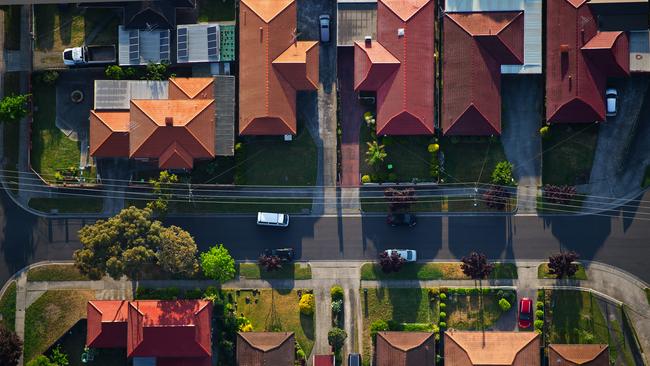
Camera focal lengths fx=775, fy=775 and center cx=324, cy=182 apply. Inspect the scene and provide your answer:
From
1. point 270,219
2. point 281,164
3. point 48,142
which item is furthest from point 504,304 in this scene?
point 48,142

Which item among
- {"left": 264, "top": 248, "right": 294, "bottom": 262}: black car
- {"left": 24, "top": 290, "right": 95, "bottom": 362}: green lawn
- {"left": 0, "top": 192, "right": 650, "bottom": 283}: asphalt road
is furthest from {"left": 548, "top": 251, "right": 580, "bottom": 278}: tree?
{"left": 24, "top": 290, "right": 95, "bottom": 362}: green lawn

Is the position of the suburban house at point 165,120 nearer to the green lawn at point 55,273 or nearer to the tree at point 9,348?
the green lawn at point 55,273

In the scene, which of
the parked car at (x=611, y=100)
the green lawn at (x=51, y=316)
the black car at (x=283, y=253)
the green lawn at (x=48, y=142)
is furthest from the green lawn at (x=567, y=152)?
the green lawn at (x=51, y=316)

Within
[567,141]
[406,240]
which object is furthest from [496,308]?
[567,141]

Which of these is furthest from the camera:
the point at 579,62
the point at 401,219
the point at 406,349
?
the point at 401,219

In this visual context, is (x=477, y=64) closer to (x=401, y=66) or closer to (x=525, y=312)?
(x=401, y=66)

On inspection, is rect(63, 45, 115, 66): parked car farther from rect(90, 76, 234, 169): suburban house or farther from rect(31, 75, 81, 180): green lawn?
rect(31, 75, 81, 180): green lawn
